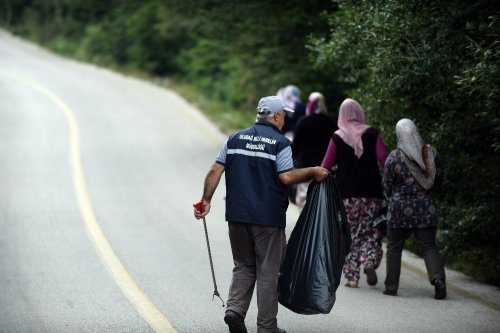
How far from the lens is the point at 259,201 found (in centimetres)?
754

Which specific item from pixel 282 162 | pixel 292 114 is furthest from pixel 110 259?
pixel 292 114

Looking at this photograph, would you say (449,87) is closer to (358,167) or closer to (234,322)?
(358,167)

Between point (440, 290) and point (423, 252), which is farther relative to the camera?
point (423, 252)

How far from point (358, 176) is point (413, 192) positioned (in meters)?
0.73

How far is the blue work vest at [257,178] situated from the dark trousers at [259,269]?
0.10 metres

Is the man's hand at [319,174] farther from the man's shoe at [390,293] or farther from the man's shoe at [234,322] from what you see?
the man's shoe at [390,293]

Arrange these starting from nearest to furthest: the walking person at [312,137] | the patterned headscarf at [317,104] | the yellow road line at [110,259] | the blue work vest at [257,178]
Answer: the blue work vest at [257,178] < the yellow road line at [110,259] < the walking person at [312,137] < the patterned headscarf at [317,104]

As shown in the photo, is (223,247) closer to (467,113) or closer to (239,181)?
(467,113)

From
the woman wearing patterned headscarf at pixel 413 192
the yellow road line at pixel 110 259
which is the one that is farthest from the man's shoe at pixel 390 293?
the yellow road line at pixel 110 259

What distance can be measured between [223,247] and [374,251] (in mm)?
2774

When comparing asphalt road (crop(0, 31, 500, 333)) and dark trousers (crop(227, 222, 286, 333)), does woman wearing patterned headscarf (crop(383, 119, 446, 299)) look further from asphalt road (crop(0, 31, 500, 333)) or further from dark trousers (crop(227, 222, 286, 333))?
dark trousers (crop(227, 222, 286, 333))

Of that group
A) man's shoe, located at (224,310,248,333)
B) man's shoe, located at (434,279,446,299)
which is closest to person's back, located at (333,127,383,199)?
man's shoe, located at (434,279,446,299)

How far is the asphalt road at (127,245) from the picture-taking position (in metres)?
8.64

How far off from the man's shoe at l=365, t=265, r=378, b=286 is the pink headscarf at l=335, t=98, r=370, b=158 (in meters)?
1.23
